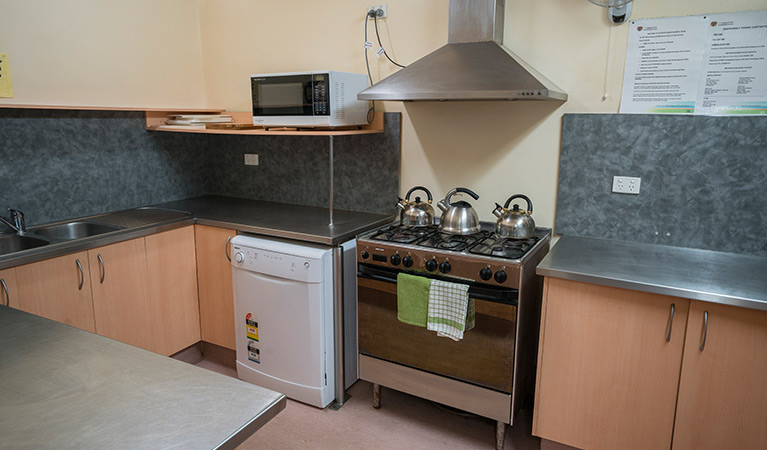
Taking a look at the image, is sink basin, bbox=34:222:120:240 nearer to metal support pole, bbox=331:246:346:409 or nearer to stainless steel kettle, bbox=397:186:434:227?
metal support pole, bbox=331:246:346:409

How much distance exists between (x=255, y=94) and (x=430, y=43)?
3.33ft

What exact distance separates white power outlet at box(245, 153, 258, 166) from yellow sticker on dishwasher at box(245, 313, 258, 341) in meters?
1.23

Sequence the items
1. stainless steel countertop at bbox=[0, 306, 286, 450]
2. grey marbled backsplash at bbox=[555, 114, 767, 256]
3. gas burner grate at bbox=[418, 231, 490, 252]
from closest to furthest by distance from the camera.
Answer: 1. stainless steel countertop at bbox=[0, 306, 286, 450]
2. grey marbled backsplash at bbox=[555, 114, 767, 256]
3. gas burner grate at bbox=[418, 231, 490, 252]

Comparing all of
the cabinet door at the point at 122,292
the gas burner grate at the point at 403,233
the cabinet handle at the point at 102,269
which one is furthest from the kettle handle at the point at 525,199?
the cabinet handle at the point at 102,269

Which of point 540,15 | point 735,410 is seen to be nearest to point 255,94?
point 540,15

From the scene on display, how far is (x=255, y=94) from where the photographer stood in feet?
9.19

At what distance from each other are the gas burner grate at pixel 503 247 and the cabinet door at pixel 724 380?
0.67 m

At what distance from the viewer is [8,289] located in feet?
6.92

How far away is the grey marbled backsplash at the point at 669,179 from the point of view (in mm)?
2146

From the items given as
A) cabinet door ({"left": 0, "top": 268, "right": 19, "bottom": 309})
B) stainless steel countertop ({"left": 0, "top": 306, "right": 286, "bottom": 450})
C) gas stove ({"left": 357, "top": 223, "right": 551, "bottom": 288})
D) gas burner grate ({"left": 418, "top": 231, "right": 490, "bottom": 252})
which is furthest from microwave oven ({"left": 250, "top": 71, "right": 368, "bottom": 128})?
stainless steel countertop ({"left": 0, "top": 306, "right": 286, "bottom": 450})

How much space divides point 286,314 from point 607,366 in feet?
4.88

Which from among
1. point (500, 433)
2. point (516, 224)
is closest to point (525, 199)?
point (516, 224)

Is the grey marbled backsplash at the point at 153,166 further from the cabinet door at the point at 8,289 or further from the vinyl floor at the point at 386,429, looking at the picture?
the vinyl floor at the point at 386,429

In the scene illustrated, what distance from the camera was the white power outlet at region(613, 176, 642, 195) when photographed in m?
2.35
